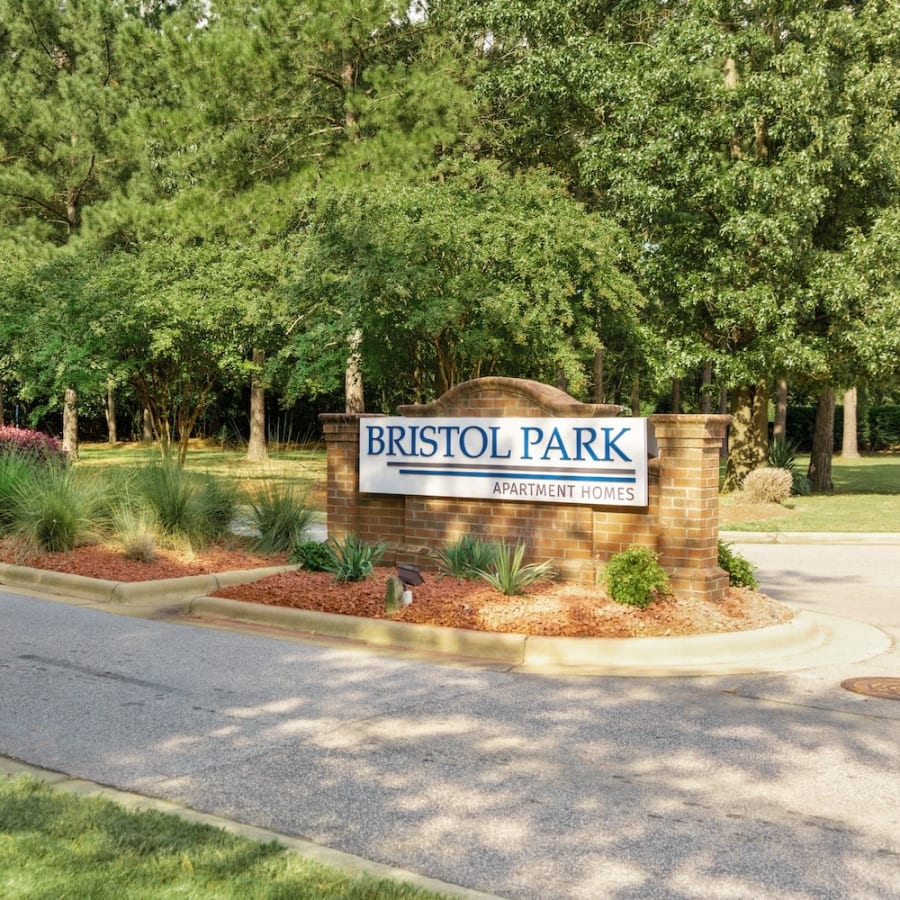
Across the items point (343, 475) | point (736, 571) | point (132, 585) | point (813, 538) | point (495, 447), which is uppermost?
point (495, 447)

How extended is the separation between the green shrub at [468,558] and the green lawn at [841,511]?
28.2 ft

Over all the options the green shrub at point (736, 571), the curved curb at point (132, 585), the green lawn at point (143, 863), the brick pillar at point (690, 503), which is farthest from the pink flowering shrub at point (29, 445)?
the green lawn at point (143, 863)

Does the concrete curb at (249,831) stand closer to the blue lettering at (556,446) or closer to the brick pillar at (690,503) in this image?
A: the brick pillar at (690,503)

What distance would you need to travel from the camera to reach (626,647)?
26.5ft

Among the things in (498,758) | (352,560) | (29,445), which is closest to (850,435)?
(29,445)

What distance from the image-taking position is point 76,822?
4566 mm

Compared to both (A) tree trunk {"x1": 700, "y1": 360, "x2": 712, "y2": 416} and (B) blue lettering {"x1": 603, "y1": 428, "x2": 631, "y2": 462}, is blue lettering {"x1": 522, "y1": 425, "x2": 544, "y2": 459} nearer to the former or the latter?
(B) blue lettering {"x1": 603, "y1": 428, "x2": 631, "y2": 462}

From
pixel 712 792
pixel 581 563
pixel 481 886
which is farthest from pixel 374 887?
pixel 581 563

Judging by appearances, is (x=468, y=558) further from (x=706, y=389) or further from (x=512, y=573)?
(x=706, y=389)

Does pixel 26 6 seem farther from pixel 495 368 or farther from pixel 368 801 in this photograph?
pixel 368 801

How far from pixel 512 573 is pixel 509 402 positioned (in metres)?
1.98

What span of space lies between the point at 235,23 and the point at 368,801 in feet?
82.7

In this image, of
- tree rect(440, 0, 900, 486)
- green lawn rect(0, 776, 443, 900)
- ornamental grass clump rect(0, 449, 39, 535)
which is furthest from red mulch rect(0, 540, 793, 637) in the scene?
tree rect(440, 0, 900, 486)

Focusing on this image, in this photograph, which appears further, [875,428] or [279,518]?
[875,428]
